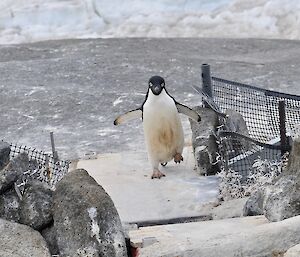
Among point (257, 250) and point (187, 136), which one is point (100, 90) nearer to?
point (187, 136)

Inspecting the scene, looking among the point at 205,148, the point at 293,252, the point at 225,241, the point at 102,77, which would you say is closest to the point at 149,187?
the point at 205,148

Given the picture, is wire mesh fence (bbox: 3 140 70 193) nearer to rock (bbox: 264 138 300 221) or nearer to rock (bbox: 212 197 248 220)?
rock (bbox: 212 197 248 220)

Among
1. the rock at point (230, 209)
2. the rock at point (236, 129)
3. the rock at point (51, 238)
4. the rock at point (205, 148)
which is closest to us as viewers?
the rock at point (51, 238)

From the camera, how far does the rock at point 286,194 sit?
3.28 m

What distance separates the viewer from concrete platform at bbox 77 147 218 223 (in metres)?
4.43

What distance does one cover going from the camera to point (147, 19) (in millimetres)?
14680

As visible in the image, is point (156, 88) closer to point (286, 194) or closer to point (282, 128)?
point (282, 128)

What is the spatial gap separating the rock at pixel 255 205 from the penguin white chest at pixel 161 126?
154 cm

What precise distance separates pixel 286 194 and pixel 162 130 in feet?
Answer: 6.79

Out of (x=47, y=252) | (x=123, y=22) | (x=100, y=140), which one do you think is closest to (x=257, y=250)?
(x=47, y=252)

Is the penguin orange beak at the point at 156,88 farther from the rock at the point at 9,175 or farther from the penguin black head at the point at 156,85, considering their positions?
the rock at the point at 9,175

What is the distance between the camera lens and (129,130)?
7352mm

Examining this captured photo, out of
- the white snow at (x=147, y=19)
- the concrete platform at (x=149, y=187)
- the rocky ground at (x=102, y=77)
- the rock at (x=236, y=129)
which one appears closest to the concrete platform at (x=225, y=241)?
the concrete platform at (x=149, y=187)

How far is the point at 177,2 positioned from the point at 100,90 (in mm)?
6065
